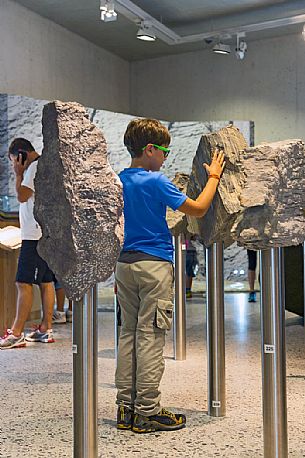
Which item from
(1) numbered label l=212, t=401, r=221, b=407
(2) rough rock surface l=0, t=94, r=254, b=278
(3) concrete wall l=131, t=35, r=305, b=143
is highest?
(3) concrete wall l=131, t=35, r=305, b=143

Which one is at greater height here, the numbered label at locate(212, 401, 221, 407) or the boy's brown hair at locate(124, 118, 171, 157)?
the boy's brown hair at locate(124, 118, 171, 157)

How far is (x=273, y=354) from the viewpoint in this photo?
2.15 m

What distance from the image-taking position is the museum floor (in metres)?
2.51

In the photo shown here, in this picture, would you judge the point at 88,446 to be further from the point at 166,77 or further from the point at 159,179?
the point at 166,77

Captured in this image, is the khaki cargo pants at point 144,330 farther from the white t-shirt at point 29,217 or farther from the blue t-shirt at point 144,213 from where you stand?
the white t-shirt at point 29,217

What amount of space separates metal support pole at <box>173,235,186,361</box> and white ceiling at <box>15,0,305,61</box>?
17.7 ft

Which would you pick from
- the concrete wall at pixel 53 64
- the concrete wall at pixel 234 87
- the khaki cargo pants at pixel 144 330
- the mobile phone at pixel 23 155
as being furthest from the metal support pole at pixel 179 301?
the concrete wall at pixel 234 87

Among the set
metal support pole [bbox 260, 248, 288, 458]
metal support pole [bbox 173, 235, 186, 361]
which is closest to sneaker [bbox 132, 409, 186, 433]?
metal support pole [bbox 260, 248, 288, 458]

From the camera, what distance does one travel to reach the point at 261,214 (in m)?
2.23

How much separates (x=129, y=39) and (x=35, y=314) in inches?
234

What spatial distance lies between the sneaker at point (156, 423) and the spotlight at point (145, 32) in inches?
271

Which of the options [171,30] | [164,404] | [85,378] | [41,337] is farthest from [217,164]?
[171,30]

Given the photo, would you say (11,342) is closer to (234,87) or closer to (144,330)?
(144,330)

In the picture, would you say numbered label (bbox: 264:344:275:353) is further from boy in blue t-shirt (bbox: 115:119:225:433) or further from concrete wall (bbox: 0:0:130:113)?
concrete wall (bbox: 0:0:130:113)
